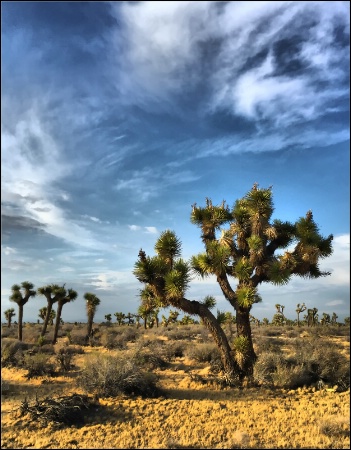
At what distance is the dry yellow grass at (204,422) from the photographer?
7.92m

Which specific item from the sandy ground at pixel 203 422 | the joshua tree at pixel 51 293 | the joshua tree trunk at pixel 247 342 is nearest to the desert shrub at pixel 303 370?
the joshua tree trunk at pixel 247 342

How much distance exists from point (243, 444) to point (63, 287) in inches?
1022

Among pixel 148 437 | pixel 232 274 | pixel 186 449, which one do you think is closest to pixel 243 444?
pixel 186 449

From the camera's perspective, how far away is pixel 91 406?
999cm

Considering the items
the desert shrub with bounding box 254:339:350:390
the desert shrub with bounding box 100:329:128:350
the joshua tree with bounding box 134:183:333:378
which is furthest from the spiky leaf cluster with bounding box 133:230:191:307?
the desert shrub with bounding box 100:329:128:350

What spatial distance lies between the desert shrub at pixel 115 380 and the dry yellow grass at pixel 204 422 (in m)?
0.34

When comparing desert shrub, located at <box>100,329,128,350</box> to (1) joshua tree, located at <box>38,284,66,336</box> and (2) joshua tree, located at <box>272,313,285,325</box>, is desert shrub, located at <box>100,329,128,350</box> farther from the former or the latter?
(2) joshua tree, located at <box>272,313,285,325</box>

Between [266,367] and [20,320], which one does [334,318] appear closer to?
[20,320]

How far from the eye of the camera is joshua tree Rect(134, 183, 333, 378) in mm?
13242

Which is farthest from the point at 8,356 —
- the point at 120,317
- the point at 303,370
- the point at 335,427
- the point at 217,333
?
the point at 120,317

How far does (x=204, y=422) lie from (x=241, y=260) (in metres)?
5.96

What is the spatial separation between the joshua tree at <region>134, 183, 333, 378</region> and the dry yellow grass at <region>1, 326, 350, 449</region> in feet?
→ 8.14

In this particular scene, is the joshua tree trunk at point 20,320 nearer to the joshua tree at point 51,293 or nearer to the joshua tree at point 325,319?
the joshua tree at point 51,293

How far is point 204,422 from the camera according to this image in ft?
29.7
